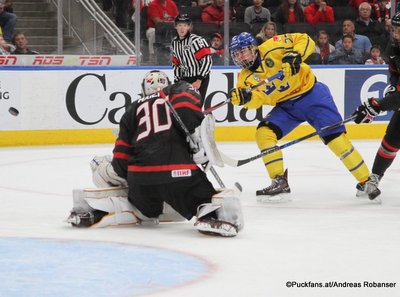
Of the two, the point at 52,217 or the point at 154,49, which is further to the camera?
the point at 154,49

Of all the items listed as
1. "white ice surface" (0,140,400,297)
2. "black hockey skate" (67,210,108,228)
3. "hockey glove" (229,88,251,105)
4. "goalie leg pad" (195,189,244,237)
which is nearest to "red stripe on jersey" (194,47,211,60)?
"white ice surface" (0,140,400,297)

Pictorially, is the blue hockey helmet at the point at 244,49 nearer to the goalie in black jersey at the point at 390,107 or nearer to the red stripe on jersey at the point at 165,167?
the goalie in black jersey at the point at 390,107

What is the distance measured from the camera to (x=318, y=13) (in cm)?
1003

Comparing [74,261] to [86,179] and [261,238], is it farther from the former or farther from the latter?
[86,179]

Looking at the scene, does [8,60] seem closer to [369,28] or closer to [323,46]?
[323,46]

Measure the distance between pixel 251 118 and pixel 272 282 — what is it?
6.13 meters

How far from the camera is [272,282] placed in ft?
11.4

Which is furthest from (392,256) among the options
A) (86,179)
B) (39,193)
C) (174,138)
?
(86,179)

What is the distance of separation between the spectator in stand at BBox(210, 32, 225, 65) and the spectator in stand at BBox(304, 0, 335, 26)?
3.39 ft

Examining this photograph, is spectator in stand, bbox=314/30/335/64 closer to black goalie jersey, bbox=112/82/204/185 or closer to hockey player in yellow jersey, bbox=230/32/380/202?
hockey player in yellow jersey, bbox=230/32/380/202

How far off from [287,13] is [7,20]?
288cm

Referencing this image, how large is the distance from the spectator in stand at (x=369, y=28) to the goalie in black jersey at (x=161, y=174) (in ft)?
18.6

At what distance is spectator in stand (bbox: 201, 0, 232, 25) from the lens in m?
9.59

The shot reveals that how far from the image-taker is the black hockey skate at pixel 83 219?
463 centimetres
